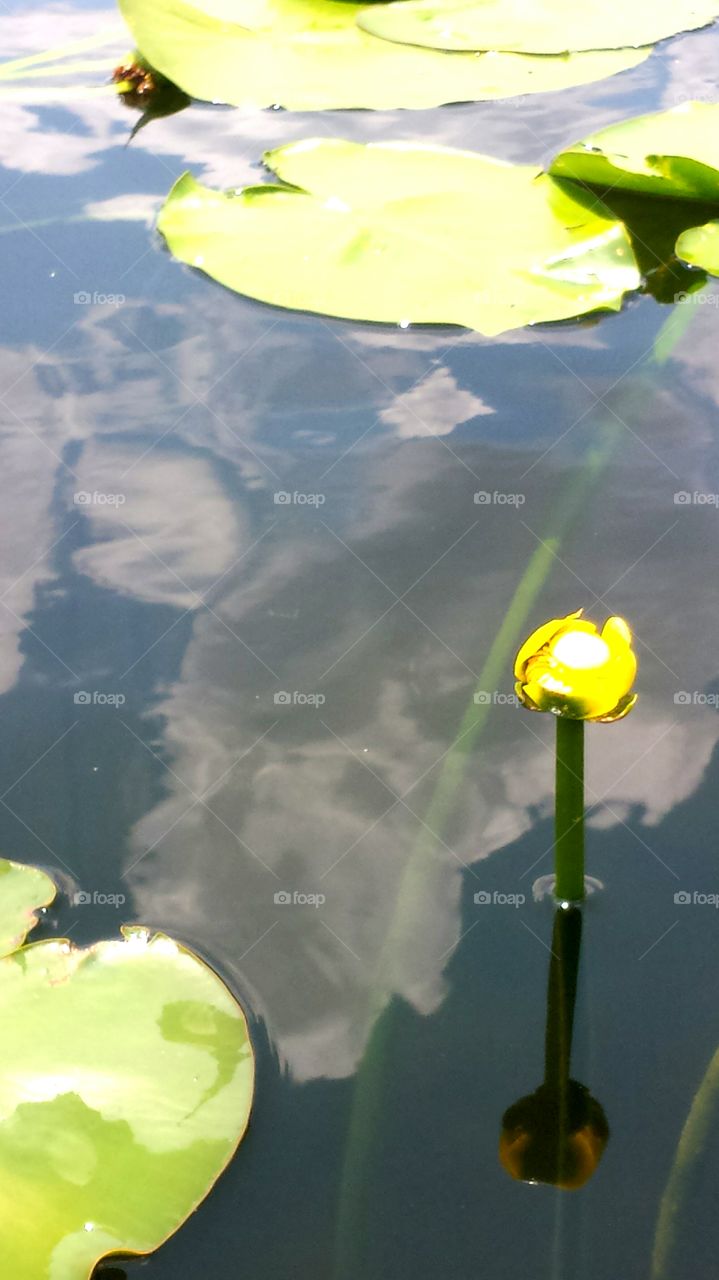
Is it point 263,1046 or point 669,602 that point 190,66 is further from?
point 263,1046

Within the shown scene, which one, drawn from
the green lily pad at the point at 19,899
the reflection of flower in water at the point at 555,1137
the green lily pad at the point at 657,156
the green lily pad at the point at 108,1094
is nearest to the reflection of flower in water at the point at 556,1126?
the reflection of flower in water at the point at 555,1137

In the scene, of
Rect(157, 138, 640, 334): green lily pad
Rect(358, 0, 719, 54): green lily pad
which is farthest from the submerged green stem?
Rect(358, 0, 719, 54): green lily pad

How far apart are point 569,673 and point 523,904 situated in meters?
0.30

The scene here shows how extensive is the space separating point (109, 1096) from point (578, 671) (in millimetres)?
483

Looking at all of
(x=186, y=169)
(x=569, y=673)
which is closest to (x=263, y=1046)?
(x=569, y=673)

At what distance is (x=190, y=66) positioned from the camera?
2266 mm

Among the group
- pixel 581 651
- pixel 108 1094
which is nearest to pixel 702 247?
pixel 581 651

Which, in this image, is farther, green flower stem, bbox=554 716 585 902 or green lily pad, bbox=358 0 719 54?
green lily pad, bbox=358 0 719 54

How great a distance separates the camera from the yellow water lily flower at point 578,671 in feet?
2.50

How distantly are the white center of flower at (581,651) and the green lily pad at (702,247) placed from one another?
1.12 meters

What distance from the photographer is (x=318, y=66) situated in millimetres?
2305

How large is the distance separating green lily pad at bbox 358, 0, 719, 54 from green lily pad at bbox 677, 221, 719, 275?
78 centimetres

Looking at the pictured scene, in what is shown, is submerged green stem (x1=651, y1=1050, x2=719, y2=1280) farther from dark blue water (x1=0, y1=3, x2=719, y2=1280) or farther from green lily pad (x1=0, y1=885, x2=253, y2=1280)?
green lily pad (x1=0, y1=885, x2=253, y2=1280)

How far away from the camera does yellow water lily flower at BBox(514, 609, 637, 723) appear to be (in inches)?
30.0
